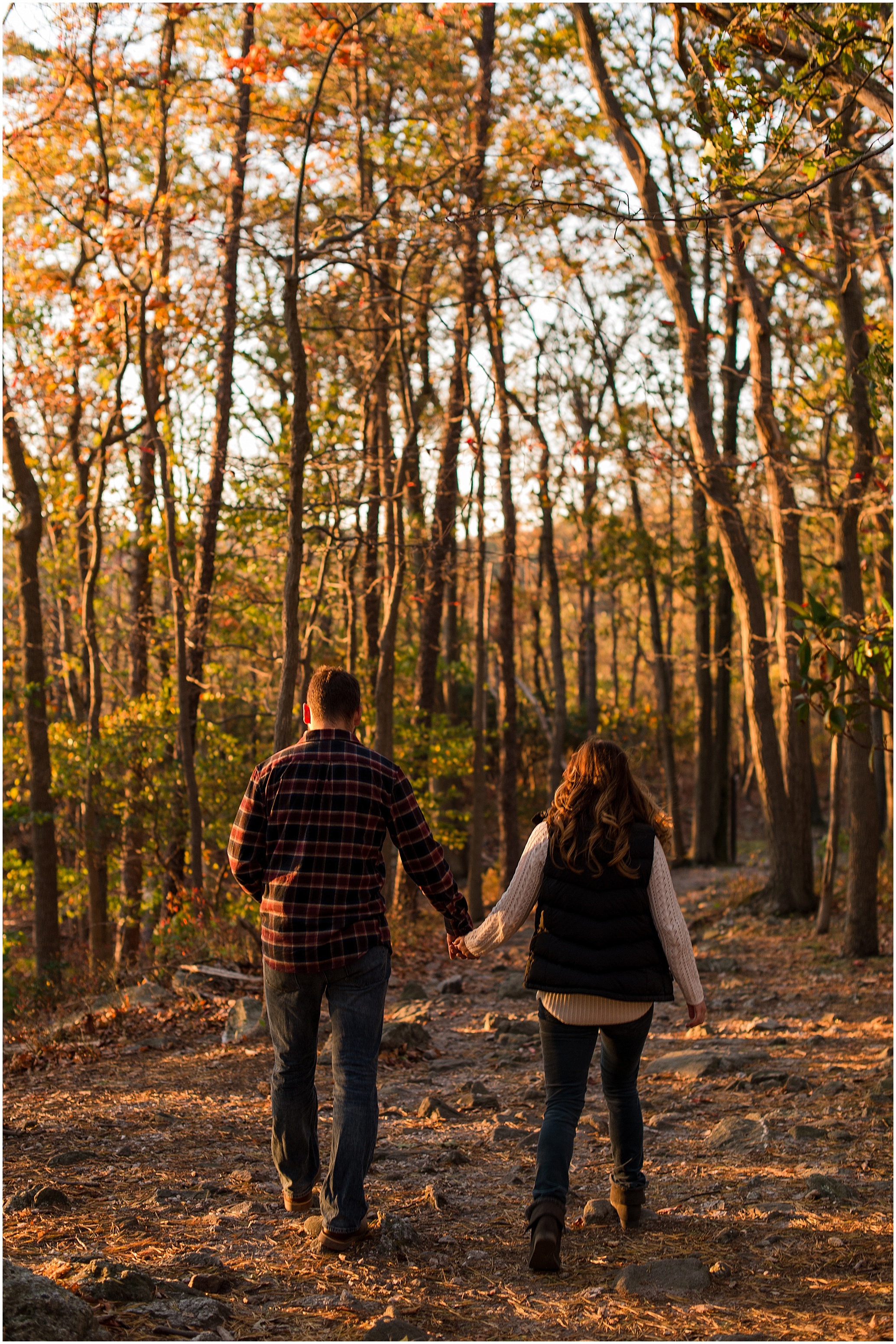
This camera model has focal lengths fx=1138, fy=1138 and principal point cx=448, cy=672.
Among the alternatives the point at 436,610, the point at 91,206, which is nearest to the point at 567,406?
the point at 436,610

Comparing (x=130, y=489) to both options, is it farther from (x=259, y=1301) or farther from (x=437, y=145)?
(x=259, y=1301)

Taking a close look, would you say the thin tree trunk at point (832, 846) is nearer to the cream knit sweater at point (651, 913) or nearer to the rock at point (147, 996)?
the rock at point (147, 996)

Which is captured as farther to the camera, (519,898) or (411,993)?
(411,993)

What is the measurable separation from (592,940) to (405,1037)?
428 centimetres

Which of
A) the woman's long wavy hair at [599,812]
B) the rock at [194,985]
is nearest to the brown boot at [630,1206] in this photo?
the woman's long wavy hair at [599,812]

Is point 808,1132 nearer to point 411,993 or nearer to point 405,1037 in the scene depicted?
point 405,1037

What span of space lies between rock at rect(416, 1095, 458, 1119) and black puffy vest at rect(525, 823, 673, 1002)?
249cm

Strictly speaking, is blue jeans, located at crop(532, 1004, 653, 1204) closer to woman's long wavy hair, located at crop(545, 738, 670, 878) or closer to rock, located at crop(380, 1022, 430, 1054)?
woman's long wavy hair, located at crop(545, 738, 670, 878)

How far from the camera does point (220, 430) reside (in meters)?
15.2

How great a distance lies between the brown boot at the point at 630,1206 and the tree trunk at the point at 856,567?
259 inches

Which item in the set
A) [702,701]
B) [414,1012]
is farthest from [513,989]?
[702,701]

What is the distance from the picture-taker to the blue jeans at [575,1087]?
4.04 m

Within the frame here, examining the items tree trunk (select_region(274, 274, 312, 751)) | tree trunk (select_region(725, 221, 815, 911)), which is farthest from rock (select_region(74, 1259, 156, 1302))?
tree trunk (select_region(725, 221, 815, 911))

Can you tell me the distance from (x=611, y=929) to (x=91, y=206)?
11404 millimetres
